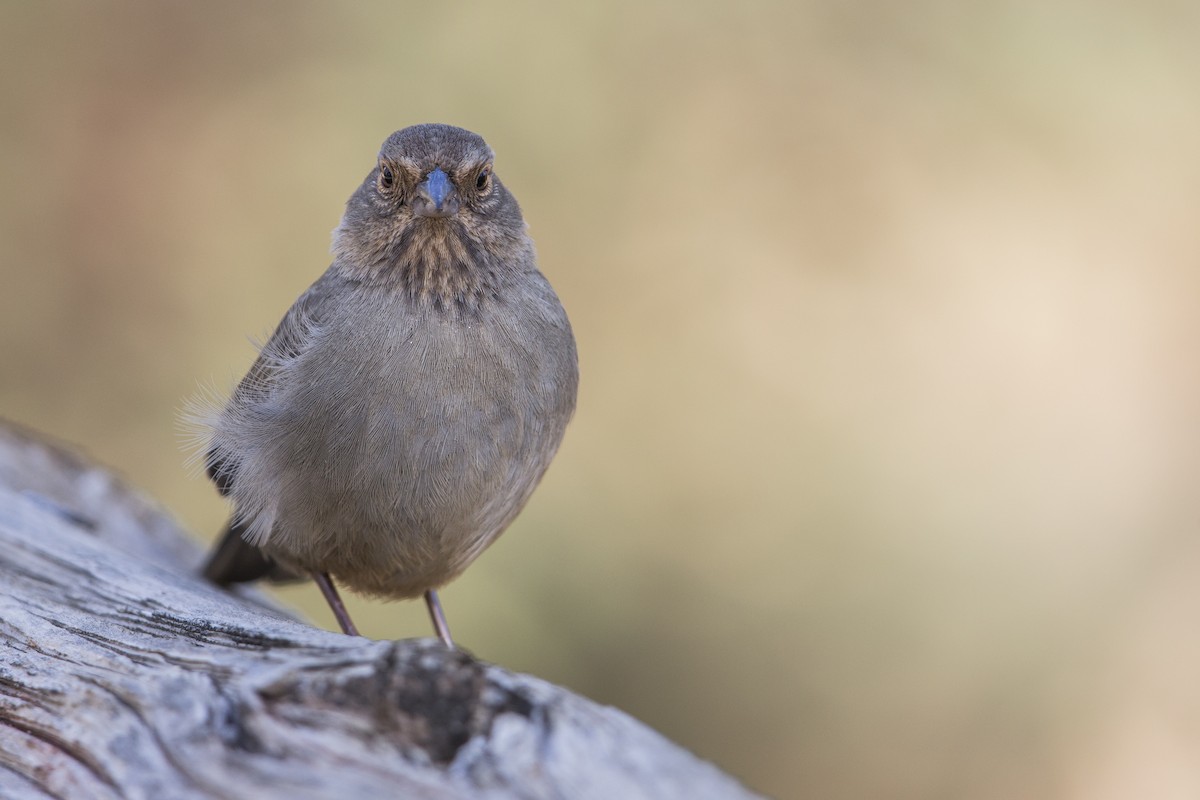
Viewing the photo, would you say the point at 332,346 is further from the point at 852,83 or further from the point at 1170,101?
the point at 1170,101

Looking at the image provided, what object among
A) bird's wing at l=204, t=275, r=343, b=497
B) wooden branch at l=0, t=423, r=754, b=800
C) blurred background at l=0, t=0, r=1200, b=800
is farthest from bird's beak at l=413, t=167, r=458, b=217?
blurred background at l=0, t=0, r=1200, b=800

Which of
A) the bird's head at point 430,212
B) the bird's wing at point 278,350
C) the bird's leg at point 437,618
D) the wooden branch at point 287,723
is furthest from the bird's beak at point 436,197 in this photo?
A: the bird's leg at point 437,618

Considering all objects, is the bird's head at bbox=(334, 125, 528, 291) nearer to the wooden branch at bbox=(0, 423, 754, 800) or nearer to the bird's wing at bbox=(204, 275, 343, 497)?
the bird's wing at bbox=(204, 275, 343, 497)

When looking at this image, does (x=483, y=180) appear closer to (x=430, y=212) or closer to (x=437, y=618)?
(x=430, y=212)

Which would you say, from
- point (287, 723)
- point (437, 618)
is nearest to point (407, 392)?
point (437, 618)

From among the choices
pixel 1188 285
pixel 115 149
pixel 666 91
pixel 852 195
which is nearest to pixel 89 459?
pixel 115 149

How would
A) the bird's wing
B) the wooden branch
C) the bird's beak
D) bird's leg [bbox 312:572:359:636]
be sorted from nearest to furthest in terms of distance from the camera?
1. the wooden branch
2. the bird's beak
3. the bird's wing
4. bird's leg [bbox 312:572:359:636]
